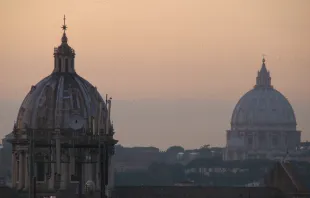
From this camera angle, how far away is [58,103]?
128m

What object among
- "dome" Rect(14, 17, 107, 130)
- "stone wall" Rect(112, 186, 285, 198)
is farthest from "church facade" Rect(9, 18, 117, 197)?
"stone wall" Rect(112, 186, 285, 198)

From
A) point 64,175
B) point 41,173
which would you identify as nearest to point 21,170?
point 41,173

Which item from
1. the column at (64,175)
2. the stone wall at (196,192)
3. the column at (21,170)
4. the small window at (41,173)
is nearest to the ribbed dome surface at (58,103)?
the column at (21,170)

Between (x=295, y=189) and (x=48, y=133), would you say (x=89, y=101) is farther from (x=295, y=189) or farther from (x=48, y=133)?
(x=295, y=189)

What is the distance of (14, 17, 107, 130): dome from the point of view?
4995 inches

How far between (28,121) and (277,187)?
21.3 m

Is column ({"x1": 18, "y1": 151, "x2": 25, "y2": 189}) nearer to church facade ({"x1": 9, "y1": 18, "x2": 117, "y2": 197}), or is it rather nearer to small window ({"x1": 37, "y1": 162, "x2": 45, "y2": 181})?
church facade ({"x1": 9, "y1": 18, "x2": 117, "y2": 197})

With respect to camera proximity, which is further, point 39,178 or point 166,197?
point 166,197

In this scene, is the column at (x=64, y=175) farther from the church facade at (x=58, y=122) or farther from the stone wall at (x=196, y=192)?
the stone wall at (x=196, y=192)

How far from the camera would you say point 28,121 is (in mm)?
127375

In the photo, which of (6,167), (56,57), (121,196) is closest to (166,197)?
(121,196)

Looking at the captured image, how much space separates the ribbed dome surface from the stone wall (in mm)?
8059

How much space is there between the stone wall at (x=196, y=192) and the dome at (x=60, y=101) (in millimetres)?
8079

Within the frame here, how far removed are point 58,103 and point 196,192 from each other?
44.3ft
